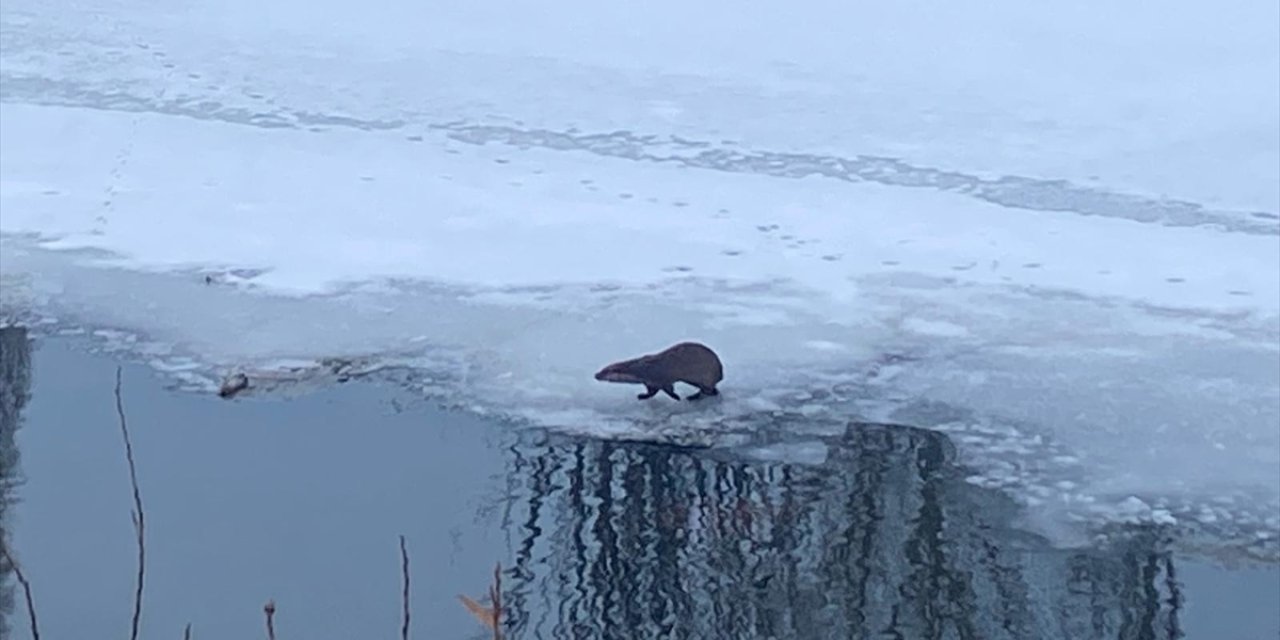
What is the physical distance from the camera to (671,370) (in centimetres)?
479

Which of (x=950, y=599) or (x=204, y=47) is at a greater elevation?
(x=204, y=47)

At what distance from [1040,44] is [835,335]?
197 inches

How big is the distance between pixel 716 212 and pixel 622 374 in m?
2.20

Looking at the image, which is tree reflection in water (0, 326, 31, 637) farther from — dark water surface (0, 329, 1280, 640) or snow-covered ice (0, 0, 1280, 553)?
snow-covered ice (0, 0, 1280, 553)

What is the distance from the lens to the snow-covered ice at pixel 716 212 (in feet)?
16.4

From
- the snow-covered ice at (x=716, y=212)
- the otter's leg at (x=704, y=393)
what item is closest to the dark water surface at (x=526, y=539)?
the snow-covered ice at (x=716, y=212)

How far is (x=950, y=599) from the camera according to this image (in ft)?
12.2

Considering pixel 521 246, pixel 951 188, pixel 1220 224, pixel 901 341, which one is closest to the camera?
pixel 901 341

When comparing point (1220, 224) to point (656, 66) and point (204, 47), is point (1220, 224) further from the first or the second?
point (204, 47)

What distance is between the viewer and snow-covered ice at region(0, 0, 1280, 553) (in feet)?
16.4

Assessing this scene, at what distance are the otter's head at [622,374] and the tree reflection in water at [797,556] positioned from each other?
0.28m

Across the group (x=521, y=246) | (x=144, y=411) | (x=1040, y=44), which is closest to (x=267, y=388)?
(x=144, y=411)

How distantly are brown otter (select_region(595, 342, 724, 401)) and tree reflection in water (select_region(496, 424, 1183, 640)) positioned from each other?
0.29 meters

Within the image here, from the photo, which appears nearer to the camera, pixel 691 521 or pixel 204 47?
pixel 691 521
